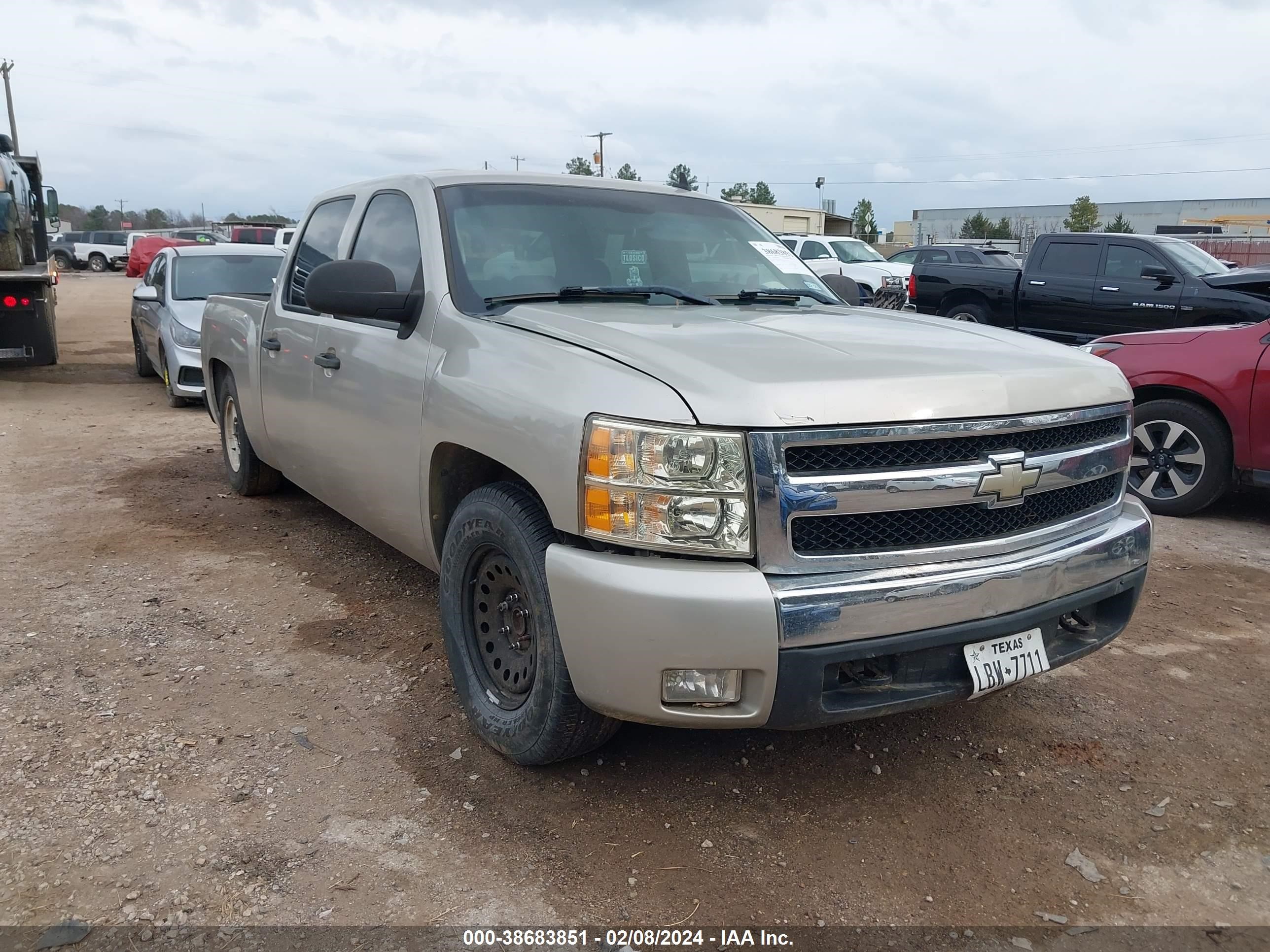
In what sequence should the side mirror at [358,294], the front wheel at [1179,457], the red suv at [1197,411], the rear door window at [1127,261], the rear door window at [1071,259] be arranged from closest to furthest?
the side mirror at [358,294] < the red suv at [1197,411] < the front wheel at [1179,457] < the rear door window at [1127,261] < the rear door window at [1071,259]

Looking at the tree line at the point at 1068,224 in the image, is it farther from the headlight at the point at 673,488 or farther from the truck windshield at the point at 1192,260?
the headlight at the point at 673,488

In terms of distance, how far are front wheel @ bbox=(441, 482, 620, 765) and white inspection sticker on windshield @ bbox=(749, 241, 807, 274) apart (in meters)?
1.81

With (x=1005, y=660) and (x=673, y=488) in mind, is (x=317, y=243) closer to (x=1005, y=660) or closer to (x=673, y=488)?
(x=673, y=488)

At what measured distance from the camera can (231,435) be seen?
6.31m

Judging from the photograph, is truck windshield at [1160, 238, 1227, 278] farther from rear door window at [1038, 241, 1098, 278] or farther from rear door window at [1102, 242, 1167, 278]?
rear door window at [1038, 241, 1098, 278]

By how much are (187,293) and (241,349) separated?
5.44 m

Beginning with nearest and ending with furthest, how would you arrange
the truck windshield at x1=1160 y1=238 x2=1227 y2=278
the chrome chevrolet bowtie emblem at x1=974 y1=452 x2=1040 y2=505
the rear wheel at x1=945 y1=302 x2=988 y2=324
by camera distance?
the chrome chevrolet bowtie emblem at x1=974 y1=452 x2=1040 y2=505 < the truck windshield at x1=1160 y1=238 x2=1227 y2=278 < the rear wheel at x1=945 y1=302 x2=988 y2=324

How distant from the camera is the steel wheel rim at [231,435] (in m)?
6.11

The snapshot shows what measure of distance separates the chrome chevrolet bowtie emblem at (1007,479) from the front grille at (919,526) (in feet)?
0.16

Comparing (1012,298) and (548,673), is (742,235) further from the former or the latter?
(1012,298)

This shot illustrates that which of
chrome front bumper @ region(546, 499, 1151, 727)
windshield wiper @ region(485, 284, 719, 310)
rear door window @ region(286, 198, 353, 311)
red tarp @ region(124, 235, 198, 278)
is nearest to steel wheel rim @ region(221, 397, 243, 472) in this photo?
rear door window @ region(286, 198, 353, 311)

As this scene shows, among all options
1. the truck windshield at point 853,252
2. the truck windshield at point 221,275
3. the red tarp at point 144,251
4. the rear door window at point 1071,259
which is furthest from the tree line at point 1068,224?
the truck windshield at point 221,275

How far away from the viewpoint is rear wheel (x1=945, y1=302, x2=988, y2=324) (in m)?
13.5

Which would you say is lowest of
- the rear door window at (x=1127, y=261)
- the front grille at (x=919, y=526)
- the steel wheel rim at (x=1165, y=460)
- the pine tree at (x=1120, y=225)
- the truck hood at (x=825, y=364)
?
the steel wheel rim at (x=1165, y=460)
